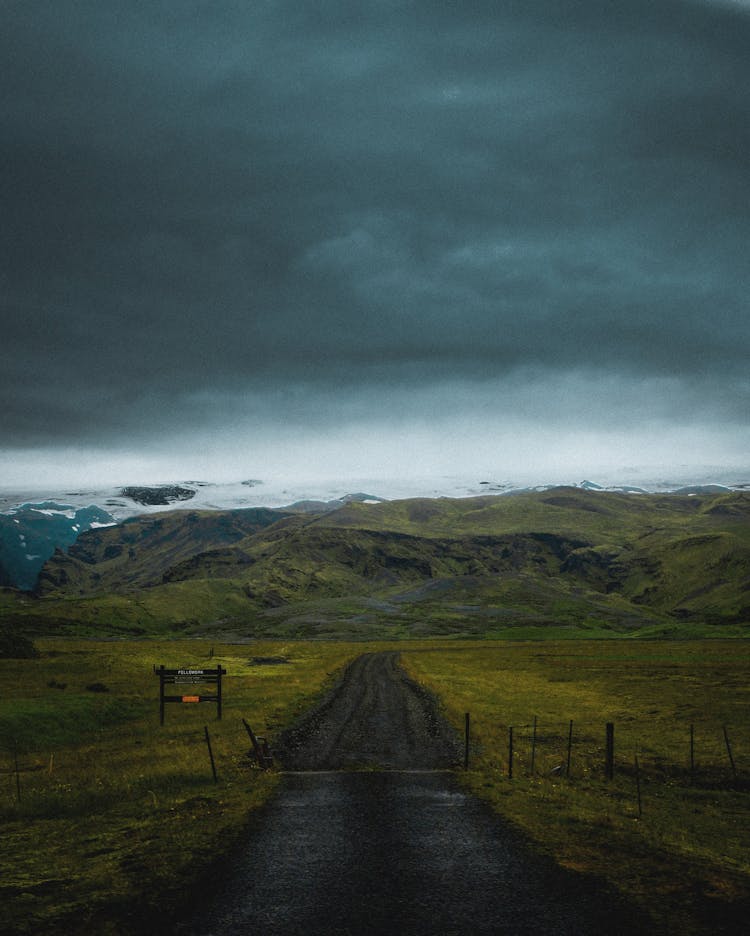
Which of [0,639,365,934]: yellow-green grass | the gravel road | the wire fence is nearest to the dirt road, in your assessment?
[0,639,365,934]: yellow-green grass

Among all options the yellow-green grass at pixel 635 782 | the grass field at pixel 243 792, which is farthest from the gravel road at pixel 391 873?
the yellow-green grass at pixel 635 782

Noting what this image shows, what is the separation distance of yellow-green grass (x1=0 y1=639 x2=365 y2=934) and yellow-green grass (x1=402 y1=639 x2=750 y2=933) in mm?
9321

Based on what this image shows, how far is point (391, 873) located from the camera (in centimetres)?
1348

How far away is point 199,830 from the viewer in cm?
1670

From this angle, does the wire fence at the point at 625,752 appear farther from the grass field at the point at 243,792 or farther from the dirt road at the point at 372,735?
the dirt road at the point at 372,735

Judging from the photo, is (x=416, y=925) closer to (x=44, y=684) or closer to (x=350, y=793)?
(x=350, y=793)

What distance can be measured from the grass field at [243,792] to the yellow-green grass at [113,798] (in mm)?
74

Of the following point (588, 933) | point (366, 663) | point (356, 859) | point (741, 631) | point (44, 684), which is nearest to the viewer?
point (588, 933)

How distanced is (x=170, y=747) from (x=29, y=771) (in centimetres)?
651

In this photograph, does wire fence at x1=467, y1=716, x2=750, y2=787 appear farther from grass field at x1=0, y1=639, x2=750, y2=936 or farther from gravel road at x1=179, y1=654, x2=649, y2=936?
gravel road at x1=179, y1=654, x2=649, y2=936

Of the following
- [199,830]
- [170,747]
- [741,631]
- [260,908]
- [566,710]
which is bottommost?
[741,631]

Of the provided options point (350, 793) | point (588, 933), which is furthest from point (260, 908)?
point (350, 793)

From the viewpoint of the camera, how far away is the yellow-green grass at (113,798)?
12.0 meters

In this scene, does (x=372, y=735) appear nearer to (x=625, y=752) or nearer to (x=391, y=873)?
(x=625, y=752)
